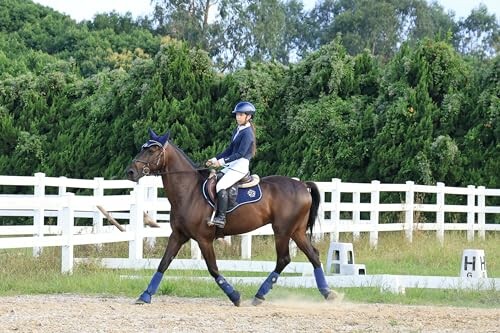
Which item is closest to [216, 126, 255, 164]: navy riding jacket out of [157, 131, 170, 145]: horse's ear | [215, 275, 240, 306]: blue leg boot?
[157, 131, 170, 145]: horse's ear

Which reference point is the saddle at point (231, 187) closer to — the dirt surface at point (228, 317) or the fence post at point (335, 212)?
the dirt surface at point (228, 317)

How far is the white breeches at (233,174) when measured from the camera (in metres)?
13.8

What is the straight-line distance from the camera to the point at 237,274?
1759cm

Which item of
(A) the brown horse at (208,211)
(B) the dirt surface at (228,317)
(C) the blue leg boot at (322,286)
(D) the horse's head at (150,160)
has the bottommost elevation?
(B) the dirt surface at (228,317)

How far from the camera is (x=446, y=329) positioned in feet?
36.9

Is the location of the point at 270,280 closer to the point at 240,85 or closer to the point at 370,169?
the point at 370,169

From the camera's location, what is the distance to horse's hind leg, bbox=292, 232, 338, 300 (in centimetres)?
1399

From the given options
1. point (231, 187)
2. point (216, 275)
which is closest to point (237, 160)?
point (231, 187)

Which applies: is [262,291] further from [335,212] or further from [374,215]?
[374,215]

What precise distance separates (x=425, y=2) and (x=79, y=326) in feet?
232

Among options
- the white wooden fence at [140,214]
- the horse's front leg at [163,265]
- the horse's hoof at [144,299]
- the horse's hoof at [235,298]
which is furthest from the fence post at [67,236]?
the horse's hoof at [235,298]

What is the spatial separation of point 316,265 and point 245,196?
127cm

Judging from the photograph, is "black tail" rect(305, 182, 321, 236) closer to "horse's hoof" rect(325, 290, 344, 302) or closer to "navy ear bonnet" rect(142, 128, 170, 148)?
"horse's hoof" rect(325, 290, 344, 302)

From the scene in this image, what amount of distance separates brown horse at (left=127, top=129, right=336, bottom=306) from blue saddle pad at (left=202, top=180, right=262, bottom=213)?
0.16ft
